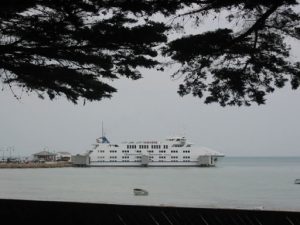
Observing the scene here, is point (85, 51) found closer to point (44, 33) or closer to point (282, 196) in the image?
point (44, 33)

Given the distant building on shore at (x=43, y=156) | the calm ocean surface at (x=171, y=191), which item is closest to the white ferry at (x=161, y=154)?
the calm ocean surface at (x=171, y=191)

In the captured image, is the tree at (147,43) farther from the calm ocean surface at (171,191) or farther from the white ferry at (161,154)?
the white ferry at (161,154)

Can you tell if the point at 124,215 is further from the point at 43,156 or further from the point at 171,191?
the point at 43,156

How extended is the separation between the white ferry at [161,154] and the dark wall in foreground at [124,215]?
51728 millimetres

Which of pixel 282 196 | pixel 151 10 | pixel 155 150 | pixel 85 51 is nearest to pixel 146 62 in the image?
pixel 85 51

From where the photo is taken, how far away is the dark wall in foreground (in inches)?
→ 186

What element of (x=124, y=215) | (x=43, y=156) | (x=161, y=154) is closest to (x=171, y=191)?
(x=124, y=215)

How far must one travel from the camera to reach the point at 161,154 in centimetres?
5838

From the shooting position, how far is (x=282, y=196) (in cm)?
2430

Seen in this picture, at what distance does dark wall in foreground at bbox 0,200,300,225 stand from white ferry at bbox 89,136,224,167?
170 feet

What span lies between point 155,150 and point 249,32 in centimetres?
5401

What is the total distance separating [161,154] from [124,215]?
5321cm

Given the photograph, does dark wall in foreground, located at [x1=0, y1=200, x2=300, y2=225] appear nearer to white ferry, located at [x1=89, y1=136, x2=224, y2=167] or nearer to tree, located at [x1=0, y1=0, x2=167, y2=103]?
tree, located at [x1=0, y1=0, x2=167, y2=103]

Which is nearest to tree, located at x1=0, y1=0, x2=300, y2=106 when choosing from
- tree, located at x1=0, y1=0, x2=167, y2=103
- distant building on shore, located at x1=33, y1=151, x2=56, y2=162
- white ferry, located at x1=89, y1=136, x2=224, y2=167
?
tree, located at x1=0, y1=0, x2=167, y2=103
